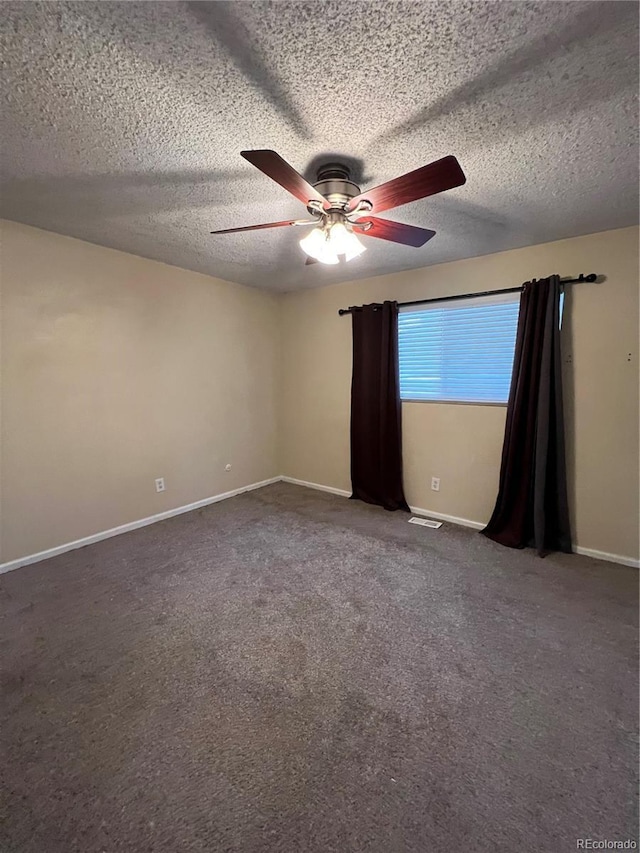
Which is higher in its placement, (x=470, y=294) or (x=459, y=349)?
(x=470, y=294)

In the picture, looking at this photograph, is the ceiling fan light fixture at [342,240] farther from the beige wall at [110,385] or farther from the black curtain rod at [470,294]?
the beige wall at [110,385]

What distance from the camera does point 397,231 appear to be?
6.06ft

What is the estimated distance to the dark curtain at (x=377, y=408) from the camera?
3.40m

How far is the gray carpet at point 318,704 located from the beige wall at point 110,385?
1.76 feet

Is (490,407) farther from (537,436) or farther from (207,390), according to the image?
(207,390)

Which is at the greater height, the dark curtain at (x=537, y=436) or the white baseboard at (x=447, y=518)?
the dark curtain at (x=537, y=436)

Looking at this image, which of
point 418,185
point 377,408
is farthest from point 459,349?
point 418,185

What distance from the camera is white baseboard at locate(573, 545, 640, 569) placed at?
8.21ft

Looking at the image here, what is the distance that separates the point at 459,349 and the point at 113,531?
3313 millimetres

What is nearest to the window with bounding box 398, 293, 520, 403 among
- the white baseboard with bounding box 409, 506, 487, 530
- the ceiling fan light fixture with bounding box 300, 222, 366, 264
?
the white baseboard with bounding box 409, 506, 487, 530

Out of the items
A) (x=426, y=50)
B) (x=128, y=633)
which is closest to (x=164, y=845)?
(x=128, y=633)

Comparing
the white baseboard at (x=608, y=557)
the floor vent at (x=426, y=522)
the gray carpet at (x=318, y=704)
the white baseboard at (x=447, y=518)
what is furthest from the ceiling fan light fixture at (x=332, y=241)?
the white baseboard at (x=608, y=557)

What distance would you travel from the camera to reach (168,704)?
1472 mm

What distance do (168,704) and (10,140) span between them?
2416 mm
